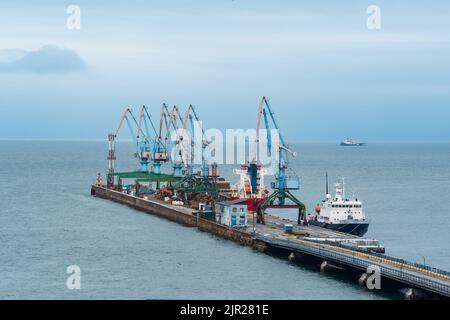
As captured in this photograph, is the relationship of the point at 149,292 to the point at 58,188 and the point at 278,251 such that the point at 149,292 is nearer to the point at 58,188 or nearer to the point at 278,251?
the point at 278,251

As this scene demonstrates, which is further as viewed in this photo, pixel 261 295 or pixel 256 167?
pixel 256 167

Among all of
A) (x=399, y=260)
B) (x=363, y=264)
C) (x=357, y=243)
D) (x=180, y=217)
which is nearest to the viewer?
(x=363, y=264)

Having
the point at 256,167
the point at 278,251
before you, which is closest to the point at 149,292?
the point at 278,251

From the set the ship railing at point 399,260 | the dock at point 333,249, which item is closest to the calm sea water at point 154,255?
the dock at point 333,249

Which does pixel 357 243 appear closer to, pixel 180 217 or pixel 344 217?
pixel 344 217

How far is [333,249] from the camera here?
69062 mm

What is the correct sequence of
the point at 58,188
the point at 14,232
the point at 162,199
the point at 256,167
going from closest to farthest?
the point at 14,232 → the point at 256,167 → the point at 162,199 → the point at 58,188

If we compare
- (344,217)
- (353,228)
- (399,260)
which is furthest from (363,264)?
(344,217)

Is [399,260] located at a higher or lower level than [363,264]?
higher

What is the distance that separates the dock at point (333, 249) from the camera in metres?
54.5

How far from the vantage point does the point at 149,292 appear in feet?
190

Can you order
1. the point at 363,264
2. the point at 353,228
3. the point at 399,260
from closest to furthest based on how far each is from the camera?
the point at 363,264
the point at 399,260
the point at 353,228
